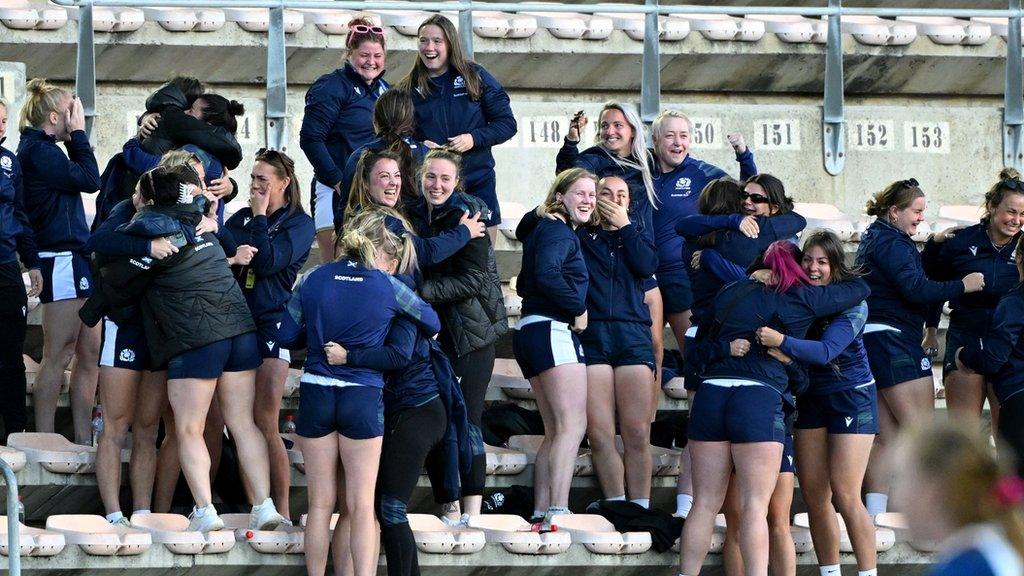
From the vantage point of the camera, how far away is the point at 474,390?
7.62 metres

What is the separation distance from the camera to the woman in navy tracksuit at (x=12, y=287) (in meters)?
7.80

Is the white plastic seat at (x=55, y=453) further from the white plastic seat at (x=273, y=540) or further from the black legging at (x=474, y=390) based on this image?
the black legging at (x=474, y=390)

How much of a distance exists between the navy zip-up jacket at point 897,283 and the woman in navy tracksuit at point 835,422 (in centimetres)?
75

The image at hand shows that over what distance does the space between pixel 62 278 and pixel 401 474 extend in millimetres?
2056

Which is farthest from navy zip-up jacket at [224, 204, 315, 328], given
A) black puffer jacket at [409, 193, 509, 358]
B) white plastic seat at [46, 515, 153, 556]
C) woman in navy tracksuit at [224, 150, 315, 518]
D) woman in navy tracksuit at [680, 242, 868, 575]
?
woman in navy tracksuit at [680, 242, 868, 575]

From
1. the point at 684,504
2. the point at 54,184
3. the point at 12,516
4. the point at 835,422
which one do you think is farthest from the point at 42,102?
the point at 835,422

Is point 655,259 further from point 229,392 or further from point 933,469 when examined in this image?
point 933,469

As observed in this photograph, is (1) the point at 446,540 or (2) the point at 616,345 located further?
(2) the point at 616,345

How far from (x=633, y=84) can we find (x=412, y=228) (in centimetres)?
457

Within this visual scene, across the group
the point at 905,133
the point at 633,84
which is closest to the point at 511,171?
the point at 633,84

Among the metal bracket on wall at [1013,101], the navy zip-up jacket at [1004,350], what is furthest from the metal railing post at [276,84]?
the metal bracket on wall at [1013,101]

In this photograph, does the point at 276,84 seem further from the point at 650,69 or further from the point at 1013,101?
the point at 1013,101

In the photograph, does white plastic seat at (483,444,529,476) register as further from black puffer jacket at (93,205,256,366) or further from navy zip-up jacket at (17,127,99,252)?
navy zip-up jacket at (17,127,99,252)

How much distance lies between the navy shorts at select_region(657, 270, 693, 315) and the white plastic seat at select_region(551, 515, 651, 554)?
1.50 metres
